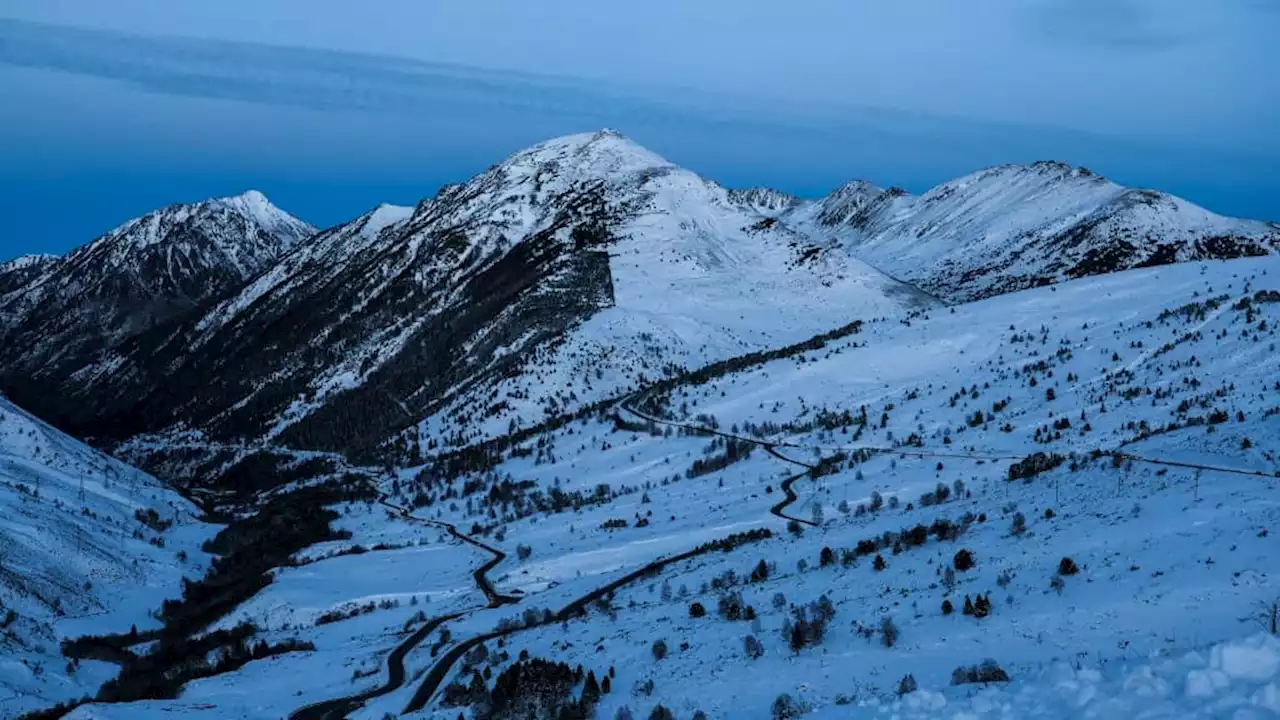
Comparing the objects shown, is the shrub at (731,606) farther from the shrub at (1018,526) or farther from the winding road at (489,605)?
the shrub at (1018,526)

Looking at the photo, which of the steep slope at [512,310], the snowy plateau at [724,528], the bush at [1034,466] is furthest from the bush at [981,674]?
the steep slope at [512,310]

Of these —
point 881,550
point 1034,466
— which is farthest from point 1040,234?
point 881,550

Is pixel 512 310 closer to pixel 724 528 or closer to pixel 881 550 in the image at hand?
pixel 724 528

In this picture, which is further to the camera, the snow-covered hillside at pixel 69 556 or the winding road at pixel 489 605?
the snow-covered hillside at pixel 69 556

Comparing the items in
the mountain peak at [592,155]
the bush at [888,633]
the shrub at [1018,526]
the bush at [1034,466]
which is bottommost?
the bush at [888,633]

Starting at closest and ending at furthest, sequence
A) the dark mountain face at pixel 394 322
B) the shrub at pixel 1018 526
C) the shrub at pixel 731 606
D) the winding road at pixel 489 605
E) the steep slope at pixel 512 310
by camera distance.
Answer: the shrub at pixel 731 606 < the winding road at pixel 489 605 < the shrub at pixel 1018 526 < the steep slope at pixel 512 310 < the dark mountain face at pixel 394 322

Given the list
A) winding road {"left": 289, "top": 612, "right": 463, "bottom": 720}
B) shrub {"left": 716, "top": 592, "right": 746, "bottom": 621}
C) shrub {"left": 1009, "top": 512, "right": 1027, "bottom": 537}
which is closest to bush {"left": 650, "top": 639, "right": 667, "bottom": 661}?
shrub {"left": 716, "top": 592, "right": 746, "bottom": 621}

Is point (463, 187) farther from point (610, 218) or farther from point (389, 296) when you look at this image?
point (610, 218)
